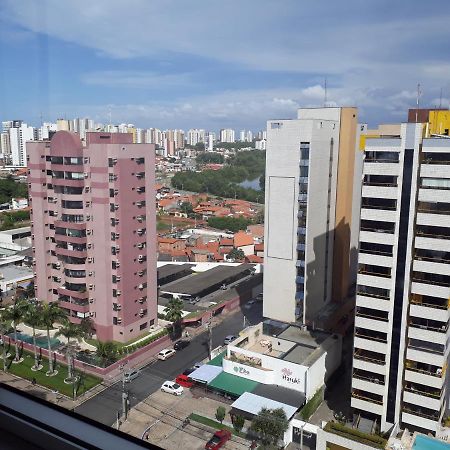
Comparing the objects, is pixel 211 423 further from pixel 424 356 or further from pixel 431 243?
pixel 431 243

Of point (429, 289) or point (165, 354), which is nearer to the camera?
point (429, 289)

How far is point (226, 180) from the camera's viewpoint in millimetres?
19047

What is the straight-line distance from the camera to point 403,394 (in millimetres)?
3680

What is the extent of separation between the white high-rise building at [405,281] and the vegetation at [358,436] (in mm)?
447

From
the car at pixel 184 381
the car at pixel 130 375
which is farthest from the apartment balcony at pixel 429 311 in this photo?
the car at pixel 130 375

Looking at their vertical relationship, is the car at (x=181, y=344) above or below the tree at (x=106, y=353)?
below

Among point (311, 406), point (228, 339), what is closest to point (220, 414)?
point (311, 406)

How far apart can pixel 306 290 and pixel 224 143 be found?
2937 cm

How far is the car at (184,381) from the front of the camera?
463 centimetres

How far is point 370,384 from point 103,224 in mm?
3132

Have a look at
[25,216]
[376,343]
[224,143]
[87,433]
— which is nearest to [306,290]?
[376,343]

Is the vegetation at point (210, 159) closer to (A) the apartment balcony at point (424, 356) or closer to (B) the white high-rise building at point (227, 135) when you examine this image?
(B) the white high-rise building at point (227, 135)

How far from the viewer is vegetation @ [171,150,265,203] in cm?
1728

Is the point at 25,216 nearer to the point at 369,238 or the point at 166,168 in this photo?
the point at 369,238
